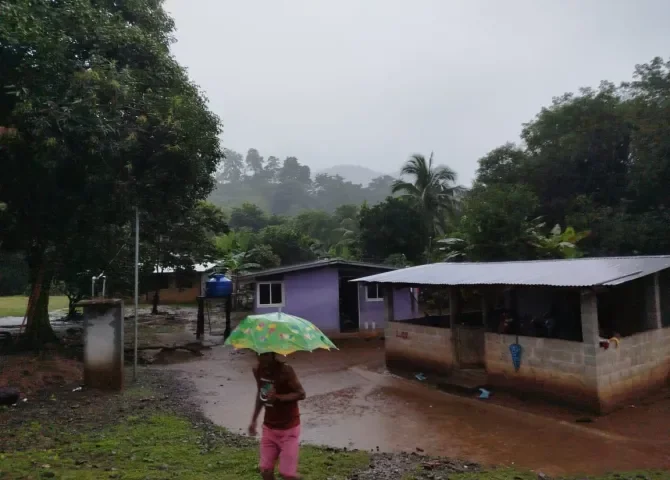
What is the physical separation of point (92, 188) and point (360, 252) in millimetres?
18892

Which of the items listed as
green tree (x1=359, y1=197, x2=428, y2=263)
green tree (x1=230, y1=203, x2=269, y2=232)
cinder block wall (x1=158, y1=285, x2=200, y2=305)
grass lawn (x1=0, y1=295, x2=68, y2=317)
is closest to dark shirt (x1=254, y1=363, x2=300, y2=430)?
green tree (x1=359, y1=197, x2=428, y2=263)

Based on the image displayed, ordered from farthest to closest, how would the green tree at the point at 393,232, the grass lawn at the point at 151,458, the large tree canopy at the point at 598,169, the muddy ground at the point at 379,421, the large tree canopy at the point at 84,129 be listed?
the green tree at the point at 393,232 < the large tree canopy at the point at 598,169 < the large tree canopy at the point at 84,129 < the muddy ground at the point at 379,421 < the grass lawn at the point at 151,458

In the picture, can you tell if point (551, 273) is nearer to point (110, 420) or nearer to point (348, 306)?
point (110, 420)

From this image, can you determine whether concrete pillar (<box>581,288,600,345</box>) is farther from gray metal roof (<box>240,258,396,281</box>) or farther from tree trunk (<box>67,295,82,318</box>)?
tree trunk (<box>67,295,82,318</box>)

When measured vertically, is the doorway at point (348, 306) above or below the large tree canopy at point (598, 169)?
below

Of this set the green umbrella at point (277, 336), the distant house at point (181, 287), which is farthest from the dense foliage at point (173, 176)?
the green umbrella at point (277, 336)

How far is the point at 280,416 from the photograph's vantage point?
4512 millimetres

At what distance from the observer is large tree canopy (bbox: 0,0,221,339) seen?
37.2 ft

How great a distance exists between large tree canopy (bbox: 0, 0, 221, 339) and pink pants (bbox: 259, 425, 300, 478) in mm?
9234

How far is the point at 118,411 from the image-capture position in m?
8.80

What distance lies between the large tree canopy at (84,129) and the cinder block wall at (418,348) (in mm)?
7082

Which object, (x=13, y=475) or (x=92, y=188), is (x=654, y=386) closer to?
(x=13, y=475)

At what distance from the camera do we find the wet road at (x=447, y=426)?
277 inches

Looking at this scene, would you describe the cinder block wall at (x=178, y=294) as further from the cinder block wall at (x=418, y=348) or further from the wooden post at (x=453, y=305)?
the wooden post at (x=453, y=305)
